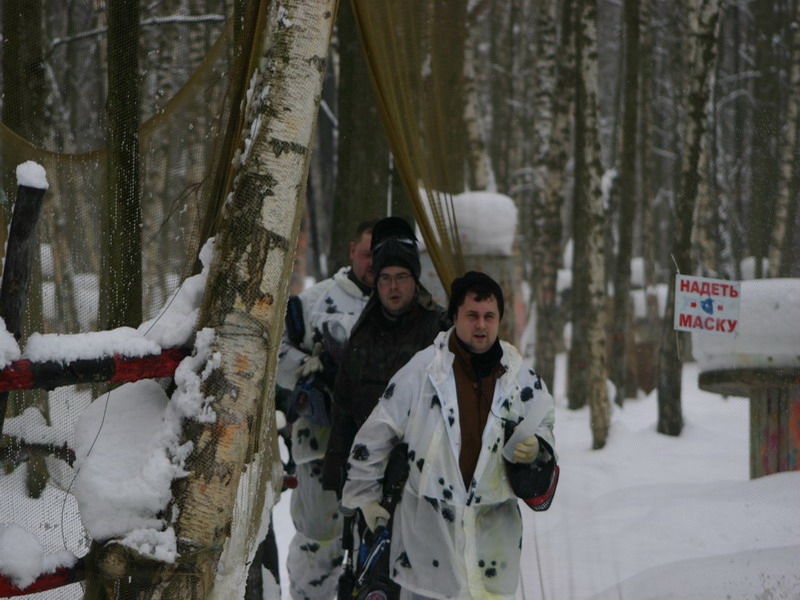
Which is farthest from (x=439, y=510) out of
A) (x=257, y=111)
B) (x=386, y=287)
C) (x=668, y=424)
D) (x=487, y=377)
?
(x=668, y=424)

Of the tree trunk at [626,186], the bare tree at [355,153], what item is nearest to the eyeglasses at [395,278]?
the tree trunk at [626,186]

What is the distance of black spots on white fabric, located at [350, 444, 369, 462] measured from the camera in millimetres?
3875

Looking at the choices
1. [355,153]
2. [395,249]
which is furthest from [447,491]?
[355,153]

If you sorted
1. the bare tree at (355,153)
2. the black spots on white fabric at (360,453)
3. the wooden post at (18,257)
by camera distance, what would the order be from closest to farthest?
1. the wooden post at (18,257)
2. the black spots on white fabric at (360,453)
3. the bare tree at (355,153)

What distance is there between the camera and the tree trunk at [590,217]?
32.4 feet

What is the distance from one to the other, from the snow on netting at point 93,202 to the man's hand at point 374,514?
26.0 inches

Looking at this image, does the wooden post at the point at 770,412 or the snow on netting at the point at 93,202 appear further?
the wooden post at the point at 770,412

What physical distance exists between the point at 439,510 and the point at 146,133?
5.38 feet

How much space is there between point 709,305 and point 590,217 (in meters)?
6.17

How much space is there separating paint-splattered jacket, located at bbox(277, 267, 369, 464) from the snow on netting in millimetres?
1826

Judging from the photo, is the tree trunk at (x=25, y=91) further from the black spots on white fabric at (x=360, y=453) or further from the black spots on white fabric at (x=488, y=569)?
the black spots on white fabric at (x=488, y=569)

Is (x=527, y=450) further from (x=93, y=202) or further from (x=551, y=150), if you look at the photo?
(x=551, y=150)

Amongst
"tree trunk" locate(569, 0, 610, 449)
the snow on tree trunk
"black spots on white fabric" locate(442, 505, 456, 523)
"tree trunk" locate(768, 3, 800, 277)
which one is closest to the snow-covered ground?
"tree trunk" locate(768, 3, 800, 277)

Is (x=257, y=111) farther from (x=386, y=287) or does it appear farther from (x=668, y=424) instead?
(x=668, y=424)
